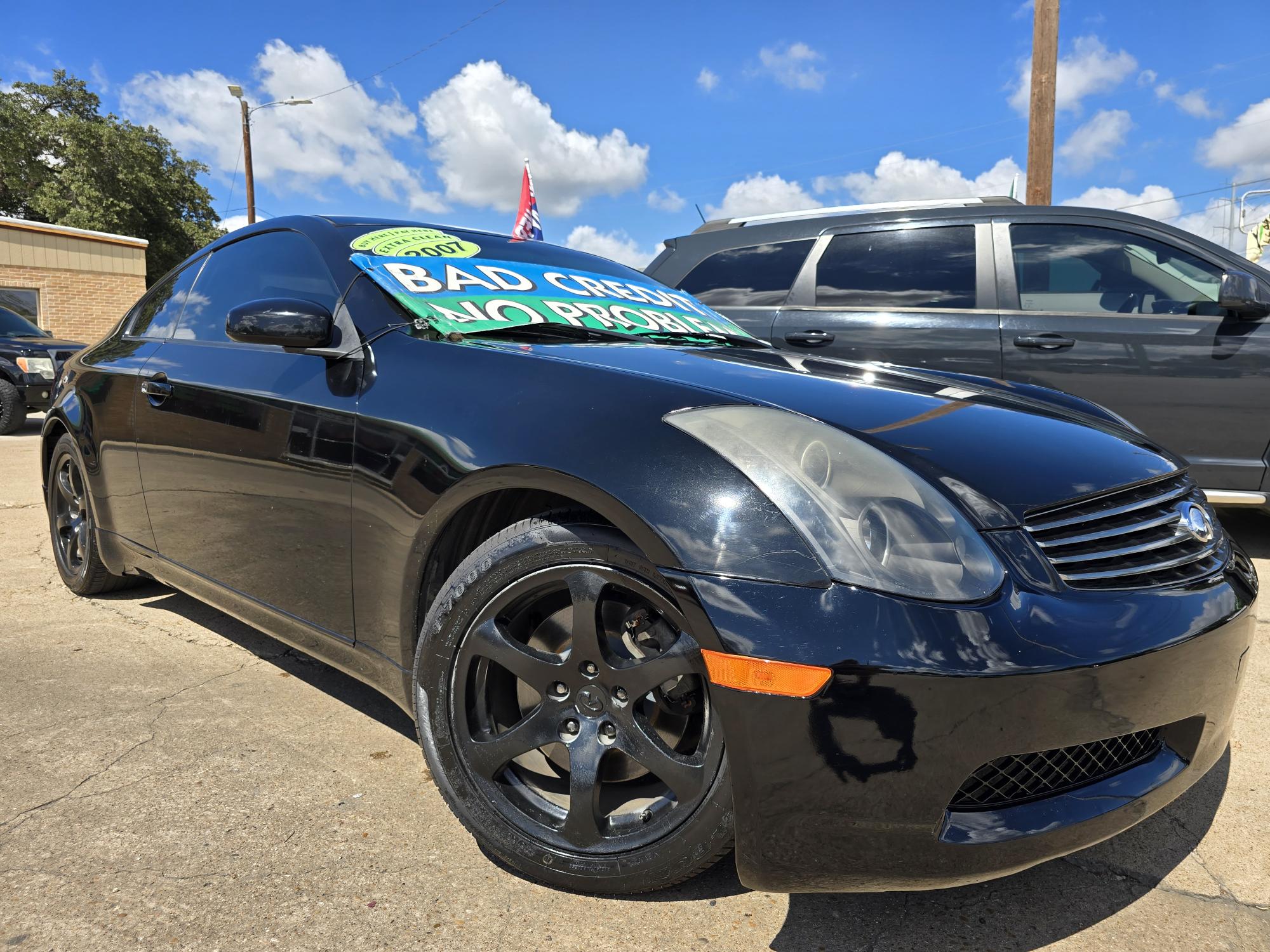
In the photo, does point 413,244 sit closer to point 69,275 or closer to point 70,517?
point 70,517

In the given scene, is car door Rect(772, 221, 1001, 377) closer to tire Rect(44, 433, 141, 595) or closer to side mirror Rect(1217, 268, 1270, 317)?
side mirror Rect(1217, 268, 1270, 317)

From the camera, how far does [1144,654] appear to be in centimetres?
147

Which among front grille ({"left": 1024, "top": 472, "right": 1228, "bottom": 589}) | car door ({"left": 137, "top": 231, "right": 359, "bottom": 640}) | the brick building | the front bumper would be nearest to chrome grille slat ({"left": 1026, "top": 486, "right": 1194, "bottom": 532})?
front grille ({"left": 1024, "top": 472, "right": 1228, "bottom": 589})

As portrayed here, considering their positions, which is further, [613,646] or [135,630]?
[135,630]

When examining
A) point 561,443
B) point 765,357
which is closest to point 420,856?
point 561,443

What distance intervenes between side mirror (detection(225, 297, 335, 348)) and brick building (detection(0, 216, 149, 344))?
20.9 meters

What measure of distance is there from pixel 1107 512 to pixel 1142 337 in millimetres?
3145

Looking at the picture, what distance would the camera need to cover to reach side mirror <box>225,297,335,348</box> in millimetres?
2234

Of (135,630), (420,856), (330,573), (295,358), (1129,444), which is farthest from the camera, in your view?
(135,630)

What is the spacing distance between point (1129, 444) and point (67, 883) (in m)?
2.37

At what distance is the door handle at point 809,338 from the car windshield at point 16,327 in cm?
955

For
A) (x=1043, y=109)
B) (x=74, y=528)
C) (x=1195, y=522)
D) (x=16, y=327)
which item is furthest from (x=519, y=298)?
(x=16, y=327)

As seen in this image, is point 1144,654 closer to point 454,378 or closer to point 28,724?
point 454,378

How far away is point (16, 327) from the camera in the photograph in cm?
1071
